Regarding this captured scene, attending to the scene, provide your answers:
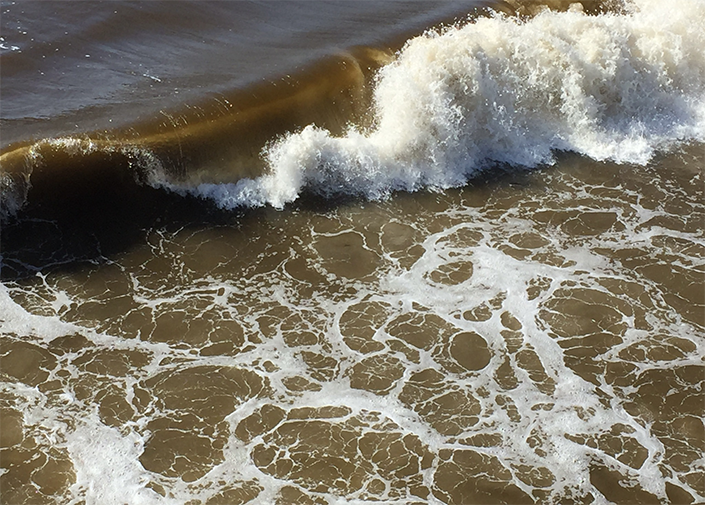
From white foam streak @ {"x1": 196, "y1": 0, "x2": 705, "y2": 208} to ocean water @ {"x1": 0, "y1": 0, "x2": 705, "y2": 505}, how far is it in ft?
0.17

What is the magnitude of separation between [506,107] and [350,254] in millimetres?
4852

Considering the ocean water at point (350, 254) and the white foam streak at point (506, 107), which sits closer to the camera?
the ocean water at point (350, 254)

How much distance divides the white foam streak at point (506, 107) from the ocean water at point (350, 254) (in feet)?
0.17

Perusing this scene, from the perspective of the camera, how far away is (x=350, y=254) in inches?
415

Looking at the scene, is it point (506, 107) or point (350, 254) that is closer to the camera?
point (350, 254)

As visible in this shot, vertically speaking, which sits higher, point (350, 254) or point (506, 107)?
point (506, 107)

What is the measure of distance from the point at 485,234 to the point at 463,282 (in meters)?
1.24

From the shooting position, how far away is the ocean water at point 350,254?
770cm

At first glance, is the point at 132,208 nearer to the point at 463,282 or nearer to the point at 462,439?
the point at 463,282

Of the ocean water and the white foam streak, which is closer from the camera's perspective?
the ocean water

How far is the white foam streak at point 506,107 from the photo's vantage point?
1198 cm

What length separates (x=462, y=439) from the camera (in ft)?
25.9

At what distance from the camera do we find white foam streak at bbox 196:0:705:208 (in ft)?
39.3

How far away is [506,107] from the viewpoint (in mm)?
13531
